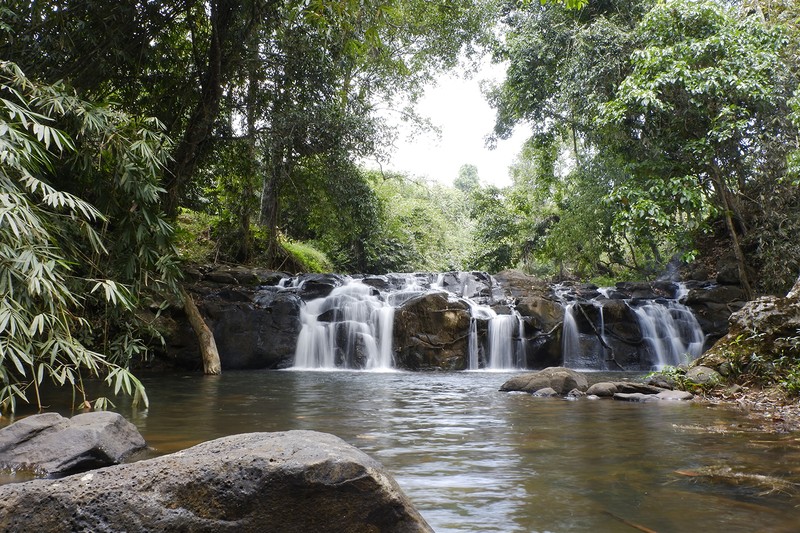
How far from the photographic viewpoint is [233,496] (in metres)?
2.12

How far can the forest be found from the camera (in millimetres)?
5910

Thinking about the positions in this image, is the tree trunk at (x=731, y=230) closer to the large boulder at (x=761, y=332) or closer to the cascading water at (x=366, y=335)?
the cascading water at (x=366, y=335)

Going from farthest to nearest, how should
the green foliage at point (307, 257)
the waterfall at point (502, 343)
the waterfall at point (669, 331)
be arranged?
the green foliage at point (307, 257) → the waterfall at point (669, 331) → the waterfall at point (502, 343)

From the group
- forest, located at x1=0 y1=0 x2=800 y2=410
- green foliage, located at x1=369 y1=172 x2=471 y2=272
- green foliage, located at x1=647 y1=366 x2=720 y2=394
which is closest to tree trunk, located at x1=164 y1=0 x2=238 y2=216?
forest, located at x1=0 y1=0 x2=800 y2=410

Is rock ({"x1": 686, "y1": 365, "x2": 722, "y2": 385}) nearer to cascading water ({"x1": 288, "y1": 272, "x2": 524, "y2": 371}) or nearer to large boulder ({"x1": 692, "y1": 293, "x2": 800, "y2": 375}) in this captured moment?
large boulder ({"x1": 692, "y1": 293, "x2": 800, "y2": 375})

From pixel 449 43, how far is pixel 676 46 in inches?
318

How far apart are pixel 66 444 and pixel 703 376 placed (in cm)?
754

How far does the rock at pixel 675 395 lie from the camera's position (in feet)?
24.3

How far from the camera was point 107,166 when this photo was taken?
7.13m

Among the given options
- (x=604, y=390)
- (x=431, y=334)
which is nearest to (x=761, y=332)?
(x=604, y=390)

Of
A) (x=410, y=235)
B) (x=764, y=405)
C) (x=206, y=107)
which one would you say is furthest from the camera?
(x=410, y=235)

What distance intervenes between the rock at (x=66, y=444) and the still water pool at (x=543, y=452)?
39 centimetres

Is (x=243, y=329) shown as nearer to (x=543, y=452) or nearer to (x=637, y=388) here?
(x=637, y=388)

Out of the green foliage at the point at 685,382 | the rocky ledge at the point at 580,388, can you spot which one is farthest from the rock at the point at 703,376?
the rocky ledge at the point at 580,388
